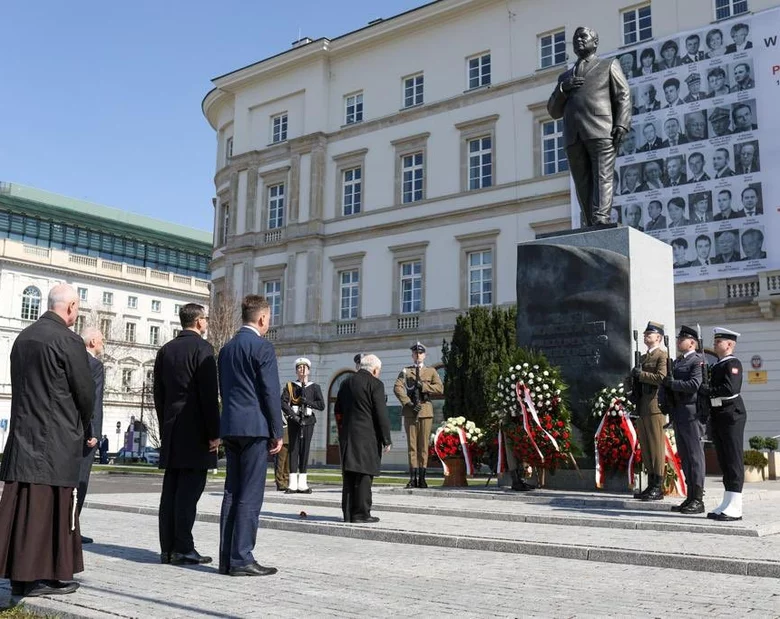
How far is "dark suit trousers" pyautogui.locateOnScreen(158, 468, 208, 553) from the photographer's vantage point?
6426mm

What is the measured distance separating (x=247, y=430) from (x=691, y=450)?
4.89m

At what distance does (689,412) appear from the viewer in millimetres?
8898

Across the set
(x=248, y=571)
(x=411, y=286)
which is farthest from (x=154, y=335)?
(x=248, y=571)

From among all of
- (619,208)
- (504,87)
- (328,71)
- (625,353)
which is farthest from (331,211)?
(625,353)

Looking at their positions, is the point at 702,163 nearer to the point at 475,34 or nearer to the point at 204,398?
the point at 475,34

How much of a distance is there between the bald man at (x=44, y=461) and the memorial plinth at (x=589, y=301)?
6.86 m

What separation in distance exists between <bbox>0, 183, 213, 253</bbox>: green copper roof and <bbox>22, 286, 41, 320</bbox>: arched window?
1281 cm

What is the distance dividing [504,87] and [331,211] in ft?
31.0

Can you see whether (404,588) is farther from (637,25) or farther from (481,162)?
(481,162)

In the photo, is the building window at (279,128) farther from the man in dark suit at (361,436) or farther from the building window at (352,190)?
the man in dark suit at (361,436)

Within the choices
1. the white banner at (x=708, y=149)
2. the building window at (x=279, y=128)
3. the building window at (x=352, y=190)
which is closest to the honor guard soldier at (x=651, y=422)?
the white banner at (x=708, y=149)

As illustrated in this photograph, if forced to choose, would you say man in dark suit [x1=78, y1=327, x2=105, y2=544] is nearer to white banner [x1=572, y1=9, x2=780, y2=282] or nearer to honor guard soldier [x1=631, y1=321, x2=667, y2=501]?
honor guard soldier [x1=631, y1=321, x2=667, y2=501]

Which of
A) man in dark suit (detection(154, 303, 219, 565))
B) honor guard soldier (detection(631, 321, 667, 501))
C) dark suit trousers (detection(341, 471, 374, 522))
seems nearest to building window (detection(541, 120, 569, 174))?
honor guard soldier (detection(631, 321, 667, 501))

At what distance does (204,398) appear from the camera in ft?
21.6
